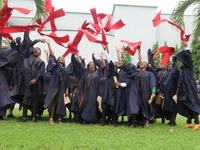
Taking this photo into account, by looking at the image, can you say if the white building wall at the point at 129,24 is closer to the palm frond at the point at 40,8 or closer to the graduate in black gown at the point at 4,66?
the palm frond at the point at 40,8

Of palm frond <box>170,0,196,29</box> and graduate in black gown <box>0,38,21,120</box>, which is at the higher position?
palm frond <box>170,0,196,29</box>

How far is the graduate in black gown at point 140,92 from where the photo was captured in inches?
245

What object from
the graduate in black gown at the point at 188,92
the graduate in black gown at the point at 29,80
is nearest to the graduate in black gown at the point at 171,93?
the graduate in black gown at the point at 188,92

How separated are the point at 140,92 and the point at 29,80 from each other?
3.18m

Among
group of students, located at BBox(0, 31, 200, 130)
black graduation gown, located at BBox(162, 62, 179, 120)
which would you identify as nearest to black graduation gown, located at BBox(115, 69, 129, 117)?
group of students, located at BBox(0, 31, 200, 130)

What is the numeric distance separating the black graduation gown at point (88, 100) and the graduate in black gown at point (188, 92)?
2.45m

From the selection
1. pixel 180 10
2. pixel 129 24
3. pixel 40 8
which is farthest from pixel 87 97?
pixel 129 24

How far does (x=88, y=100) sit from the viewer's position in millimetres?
6781

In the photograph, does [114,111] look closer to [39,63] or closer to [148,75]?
[148,75]

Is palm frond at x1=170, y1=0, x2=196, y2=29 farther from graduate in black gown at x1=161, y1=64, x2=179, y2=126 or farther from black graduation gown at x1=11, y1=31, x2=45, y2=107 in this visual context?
black graduation gown at x1=11, y1=31, x2=45, y2=107

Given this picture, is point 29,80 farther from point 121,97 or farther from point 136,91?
point 136,91

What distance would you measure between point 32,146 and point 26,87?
3.01 metres

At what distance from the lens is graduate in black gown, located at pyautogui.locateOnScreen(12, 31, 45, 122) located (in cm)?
640

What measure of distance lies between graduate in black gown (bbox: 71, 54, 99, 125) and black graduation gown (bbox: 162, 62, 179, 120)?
2.25 m
